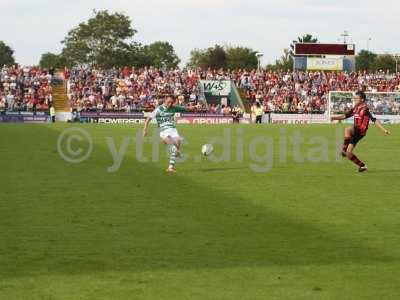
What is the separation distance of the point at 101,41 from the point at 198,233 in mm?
125733

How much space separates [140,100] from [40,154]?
38962mm

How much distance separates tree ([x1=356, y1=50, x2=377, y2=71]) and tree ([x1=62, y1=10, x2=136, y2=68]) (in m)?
41.9

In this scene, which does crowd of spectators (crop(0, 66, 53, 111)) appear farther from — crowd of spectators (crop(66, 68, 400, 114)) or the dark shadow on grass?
the dark shadow on grass

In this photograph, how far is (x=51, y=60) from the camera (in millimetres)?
165875

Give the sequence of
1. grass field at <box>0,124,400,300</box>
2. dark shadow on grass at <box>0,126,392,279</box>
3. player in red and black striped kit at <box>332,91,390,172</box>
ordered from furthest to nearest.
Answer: player in red and black striped kit at <box>332,91,390,172</box> < dark shadow on grass at <box>0,126,392,279</box> < grass field at <box>0,124,400,300</box>

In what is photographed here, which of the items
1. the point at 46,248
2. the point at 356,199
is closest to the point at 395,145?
the point at 356,199

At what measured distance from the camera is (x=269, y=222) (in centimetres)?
1341

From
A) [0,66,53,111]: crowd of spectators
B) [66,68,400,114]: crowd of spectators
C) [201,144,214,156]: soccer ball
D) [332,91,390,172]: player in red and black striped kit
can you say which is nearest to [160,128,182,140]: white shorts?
[332,91,390,172]: player in red and black striped kit

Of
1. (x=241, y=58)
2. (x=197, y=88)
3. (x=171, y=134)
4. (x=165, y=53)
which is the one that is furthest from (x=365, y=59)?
(x=171, y=134)

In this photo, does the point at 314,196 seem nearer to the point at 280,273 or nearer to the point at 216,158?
the point at 280,273

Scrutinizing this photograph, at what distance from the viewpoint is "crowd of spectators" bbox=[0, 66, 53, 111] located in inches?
2441

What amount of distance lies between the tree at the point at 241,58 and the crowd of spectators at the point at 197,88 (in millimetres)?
73057

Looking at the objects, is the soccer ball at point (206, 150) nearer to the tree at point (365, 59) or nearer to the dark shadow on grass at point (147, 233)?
the dark shadow on grass at point (147, 233)

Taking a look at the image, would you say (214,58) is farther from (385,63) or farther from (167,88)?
(167,88)
